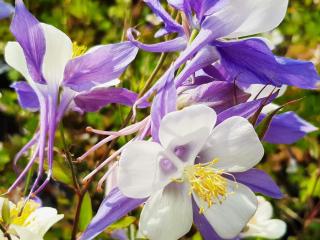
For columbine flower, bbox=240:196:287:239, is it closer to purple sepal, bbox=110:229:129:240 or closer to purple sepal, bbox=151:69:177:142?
purple sepal, bbox=110:229:129:240

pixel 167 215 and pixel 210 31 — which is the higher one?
pixel 210 31

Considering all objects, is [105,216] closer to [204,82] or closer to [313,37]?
[204,82]

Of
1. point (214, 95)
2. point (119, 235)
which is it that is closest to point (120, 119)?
point (119, 235)

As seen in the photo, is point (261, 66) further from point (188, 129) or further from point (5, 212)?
point (5, 212)

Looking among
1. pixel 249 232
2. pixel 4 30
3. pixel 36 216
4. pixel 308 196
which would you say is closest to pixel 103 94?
pixel 36 216

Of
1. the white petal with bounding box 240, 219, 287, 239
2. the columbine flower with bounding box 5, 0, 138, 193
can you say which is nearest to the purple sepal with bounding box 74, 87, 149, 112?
the columbine flower with bounding box 5, 0, 138, 193

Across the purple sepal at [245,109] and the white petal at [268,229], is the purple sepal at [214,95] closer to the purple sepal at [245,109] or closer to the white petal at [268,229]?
the purple sepal at [245,109]

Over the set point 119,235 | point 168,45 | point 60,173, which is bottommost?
point 119,235
